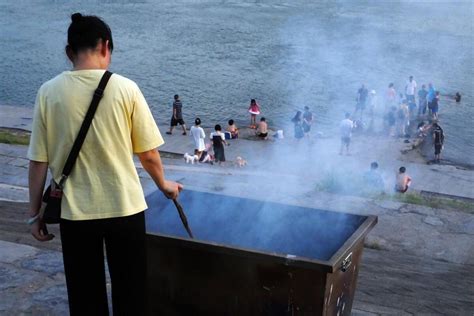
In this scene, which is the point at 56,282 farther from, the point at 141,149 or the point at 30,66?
the point at 30,66

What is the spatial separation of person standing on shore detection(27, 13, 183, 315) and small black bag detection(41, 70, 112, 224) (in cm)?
2

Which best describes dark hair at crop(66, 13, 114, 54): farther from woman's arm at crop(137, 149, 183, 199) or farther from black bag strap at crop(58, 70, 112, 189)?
woman's arm at crop(137, 149, 183, 199)

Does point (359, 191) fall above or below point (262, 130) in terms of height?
above

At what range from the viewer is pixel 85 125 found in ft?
8.87

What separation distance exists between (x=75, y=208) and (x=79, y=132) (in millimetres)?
345

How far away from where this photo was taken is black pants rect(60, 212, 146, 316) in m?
2.86

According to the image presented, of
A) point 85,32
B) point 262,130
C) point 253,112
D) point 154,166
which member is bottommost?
point 262,130

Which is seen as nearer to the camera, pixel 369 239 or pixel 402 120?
pixel 369 239

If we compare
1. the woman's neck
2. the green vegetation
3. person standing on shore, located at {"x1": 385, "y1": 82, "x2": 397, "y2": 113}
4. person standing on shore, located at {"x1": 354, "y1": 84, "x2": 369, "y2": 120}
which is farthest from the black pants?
person standing on shore, located at {"x1": 385, "y1": 82, "x2": 397, "y2": 113}

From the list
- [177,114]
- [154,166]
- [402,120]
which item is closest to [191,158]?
[177,114]

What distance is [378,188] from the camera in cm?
1000

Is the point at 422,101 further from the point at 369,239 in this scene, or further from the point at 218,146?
the point at 369,239

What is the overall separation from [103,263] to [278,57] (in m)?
23.6

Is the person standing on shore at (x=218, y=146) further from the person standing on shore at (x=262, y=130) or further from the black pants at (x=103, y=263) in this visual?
the black pants at (x=103, y=263)
